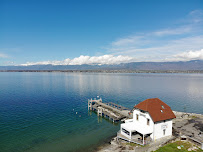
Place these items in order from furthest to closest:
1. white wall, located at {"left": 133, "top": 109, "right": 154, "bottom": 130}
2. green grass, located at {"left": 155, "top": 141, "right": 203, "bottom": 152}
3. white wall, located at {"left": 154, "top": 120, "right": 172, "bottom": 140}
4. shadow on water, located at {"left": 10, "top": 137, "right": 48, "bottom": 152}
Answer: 1. shadow on water, located at {"left": 10, "top": 137, "right": 48, "bottom": 152}
2. white wall, located at {"left": 133, "top": 109, "right": 154, "bottom": 130}
3. white wall, located at {"left": 154, "top": 120, "right": 172, "bottom": 140}
4. green grass, located at {"left": 155, "top": 141, "right": 203, "bottom": 152}

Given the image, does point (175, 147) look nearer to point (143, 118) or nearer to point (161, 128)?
point (161, 128)

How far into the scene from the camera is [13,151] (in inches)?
1191

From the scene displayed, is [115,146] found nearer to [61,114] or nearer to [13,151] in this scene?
[13,151]

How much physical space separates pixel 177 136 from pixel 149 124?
767 centimetres

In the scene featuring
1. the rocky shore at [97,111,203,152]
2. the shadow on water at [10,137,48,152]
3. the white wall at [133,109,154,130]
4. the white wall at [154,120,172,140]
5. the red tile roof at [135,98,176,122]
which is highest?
the red tile roof at [135,98,176,122]

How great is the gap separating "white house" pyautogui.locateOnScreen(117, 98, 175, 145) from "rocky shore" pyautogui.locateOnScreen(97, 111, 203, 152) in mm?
1378

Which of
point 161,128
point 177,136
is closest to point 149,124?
point 161,128

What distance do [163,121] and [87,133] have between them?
20.4m

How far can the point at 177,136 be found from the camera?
3222 cm

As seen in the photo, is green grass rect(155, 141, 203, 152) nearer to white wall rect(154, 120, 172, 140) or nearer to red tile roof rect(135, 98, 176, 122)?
white wall rect(154, 120, 172, 140)

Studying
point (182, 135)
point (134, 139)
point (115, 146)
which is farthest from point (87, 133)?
point (182, 135)

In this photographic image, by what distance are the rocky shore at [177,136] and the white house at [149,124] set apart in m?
1.38

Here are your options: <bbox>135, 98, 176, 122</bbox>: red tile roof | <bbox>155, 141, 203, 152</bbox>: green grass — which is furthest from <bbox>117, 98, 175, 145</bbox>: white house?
<bbox>155, 141, 203, 152</bbox>: green grass

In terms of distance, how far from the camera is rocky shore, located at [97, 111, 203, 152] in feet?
92.5
